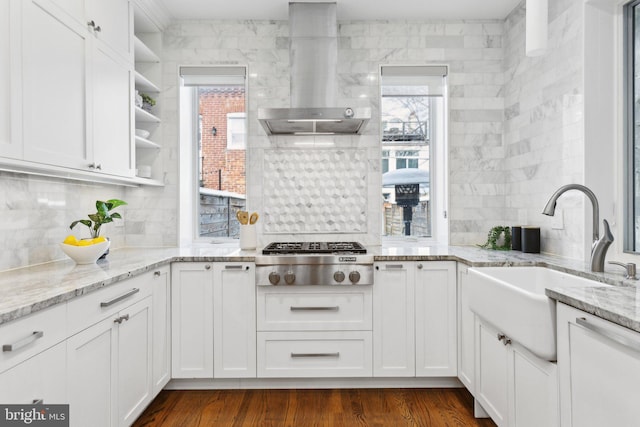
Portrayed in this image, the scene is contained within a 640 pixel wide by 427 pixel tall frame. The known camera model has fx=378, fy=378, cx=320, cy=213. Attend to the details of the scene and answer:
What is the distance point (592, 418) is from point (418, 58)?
278 cm

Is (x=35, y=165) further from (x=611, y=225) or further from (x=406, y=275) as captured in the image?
(x=611, y=225)

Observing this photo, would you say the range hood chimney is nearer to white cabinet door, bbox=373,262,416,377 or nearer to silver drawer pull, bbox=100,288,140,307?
white cabinet door, bbox=373,262,416,377

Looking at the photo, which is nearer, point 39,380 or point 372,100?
point 39,380

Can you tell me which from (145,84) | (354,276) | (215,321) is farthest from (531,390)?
(145,84)

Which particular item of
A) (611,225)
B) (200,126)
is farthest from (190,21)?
(611,225)

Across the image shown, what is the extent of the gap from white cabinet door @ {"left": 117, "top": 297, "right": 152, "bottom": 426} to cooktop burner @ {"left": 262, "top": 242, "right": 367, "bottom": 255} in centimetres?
86

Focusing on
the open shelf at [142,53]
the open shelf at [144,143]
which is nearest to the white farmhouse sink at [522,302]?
the open shelf at [144,143]

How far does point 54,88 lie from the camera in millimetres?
1821

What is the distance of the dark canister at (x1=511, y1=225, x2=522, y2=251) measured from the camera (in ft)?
8.80

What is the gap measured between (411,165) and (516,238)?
42.9 inches

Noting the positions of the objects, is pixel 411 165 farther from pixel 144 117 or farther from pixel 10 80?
pixel 10 80

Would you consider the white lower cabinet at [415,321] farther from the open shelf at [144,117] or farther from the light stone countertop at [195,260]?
the open shelf at [144,117]

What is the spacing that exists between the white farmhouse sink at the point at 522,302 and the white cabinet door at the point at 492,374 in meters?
0.21

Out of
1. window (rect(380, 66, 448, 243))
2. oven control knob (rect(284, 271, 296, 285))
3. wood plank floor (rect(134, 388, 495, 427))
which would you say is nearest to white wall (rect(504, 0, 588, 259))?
window (rect(380, 66, 448, 243))
